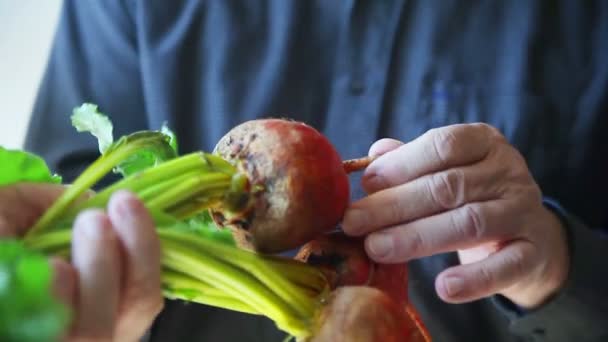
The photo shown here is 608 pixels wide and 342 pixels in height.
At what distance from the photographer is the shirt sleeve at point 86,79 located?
82cm

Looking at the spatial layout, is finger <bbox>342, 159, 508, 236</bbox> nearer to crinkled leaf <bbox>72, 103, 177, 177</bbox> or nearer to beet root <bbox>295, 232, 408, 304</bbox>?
beet root <bbox>295, 232, 408, 304</bbox>

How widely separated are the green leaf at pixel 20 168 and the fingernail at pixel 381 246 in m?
0.23

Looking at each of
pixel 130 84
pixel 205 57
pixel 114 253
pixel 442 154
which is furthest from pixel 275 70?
pixel 114 253

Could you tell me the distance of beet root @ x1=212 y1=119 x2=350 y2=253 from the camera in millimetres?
392

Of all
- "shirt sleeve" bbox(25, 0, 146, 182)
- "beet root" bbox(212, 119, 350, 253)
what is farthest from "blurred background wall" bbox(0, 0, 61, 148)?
"beet root" bbox(212, 119, 350, 253)

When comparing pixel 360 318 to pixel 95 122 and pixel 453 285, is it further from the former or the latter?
pixel 95 122

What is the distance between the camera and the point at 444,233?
433 mm

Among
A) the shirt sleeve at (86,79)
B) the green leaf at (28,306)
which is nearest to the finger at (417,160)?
the green leaf at (28,306)

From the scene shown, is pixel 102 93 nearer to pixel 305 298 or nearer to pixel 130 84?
pixel 130 84

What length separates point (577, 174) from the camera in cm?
81

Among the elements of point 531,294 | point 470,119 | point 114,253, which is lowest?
point 531,294

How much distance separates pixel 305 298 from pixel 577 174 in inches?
22.4

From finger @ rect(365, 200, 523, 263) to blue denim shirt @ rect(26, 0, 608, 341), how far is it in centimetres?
31

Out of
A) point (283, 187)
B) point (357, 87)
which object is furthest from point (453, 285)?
point (357, 87)
